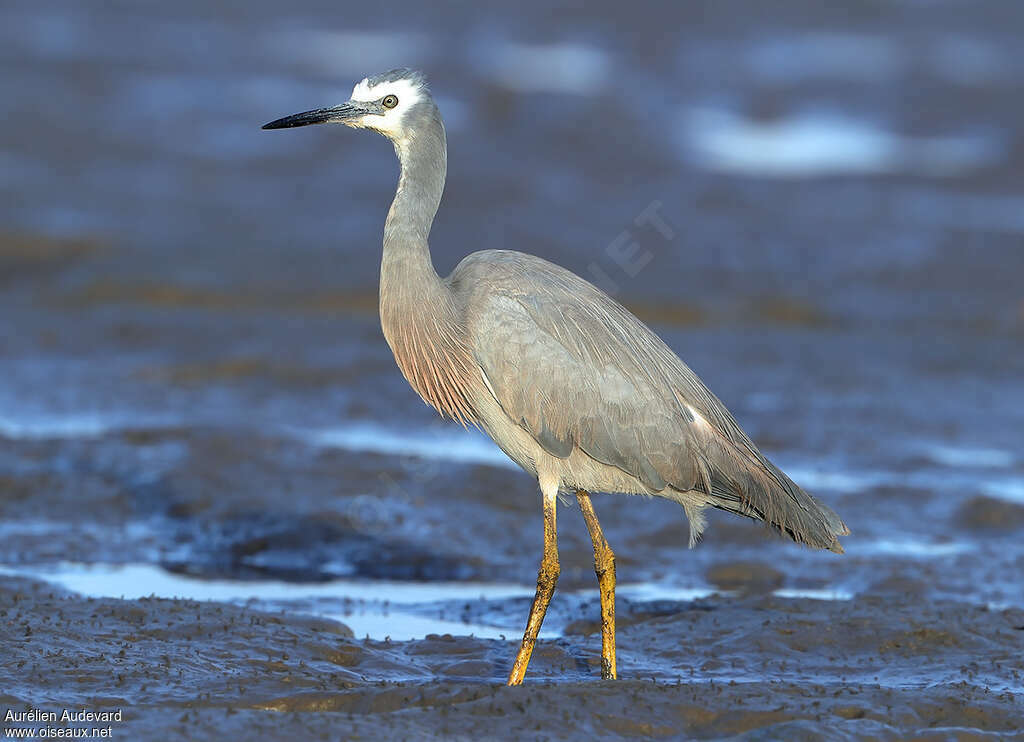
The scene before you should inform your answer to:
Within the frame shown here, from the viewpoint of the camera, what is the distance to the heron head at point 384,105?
6.66 metres

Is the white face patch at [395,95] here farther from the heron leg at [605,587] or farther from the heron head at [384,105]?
the heron leg at [605,587]

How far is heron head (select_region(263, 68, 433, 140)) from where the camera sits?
6664 millimetres

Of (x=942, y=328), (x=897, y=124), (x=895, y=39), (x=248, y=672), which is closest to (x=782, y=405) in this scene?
(x=942, y=328)

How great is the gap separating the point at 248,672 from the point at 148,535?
288cm

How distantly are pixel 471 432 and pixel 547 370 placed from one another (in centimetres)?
458

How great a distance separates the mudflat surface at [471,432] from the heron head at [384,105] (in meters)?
2.41

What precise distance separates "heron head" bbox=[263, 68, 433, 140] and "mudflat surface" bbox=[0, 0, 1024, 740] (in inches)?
95.0

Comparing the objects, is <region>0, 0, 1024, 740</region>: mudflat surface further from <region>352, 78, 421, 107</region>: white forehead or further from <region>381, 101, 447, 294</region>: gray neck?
<region>352, 78, 421, 107</region>: white forehead

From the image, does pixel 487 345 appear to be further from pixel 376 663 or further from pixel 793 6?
pixel 793 6

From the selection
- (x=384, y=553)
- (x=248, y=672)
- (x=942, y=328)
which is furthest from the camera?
(x=942, y=328)

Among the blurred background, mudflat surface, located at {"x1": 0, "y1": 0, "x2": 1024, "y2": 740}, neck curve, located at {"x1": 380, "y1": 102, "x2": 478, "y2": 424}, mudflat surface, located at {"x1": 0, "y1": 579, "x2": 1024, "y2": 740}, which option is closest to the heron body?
neck curve, located at {"x1": 380, "y1": 102, "x2": 478, "y2": 424}

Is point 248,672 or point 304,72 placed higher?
point 304,72

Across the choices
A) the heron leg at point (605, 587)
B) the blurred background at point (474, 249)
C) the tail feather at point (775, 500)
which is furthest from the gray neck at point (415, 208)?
the blurred background at point (474, 249)

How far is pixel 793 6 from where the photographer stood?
2528cm
